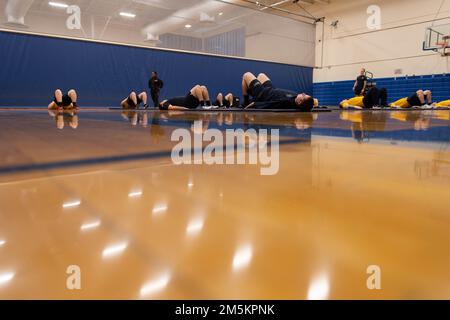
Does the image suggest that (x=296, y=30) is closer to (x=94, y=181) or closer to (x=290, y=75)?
(x=290, y=75)

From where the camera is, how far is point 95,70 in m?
7.25

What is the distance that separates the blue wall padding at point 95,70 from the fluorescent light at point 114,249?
752 centimetres

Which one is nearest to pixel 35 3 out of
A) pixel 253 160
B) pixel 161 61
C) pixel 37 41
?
pixel 37 41

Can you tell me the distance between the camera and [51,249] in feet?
0.87

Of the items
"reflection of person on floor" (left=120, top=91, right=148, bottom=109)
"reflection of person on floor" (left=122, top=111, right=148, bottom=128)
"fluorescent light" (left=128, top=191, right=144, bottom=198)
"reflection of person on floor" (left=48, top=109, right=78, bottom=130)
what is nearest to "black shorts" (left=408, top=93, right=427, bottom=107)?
"reflection of person on floor" (left=120, top=91, right=148, bottom=109)

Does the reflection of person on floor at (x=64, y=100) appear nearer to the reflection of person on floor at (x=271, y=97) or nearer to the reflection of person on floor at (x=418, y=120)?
the reflection of person on floor at (x=271, y=97)

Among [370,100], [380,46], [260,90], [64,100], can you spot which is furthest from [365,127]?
[380,46]

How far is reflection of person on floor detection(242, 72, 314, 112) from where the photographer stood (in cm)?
354

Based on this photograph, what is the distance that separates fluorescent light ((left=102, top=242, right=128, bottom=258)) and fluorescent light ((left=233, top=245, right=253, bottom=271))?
0.09 meters

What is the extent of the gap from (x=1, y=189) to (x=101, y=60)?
7658 mm

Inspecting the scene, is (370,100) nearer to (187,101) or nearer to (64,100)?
(187,101)

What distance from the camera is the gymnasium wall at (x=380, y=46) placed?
8086 millimetres

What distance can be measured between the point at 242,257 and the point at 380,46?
10368mm

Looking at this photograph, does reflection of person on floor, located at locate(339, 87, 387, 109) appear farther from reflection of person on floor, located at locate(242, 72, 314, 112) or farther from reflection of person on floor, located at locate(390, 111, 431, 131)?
reflection of person on floor, located at locate(390, 111, 431, 131)
